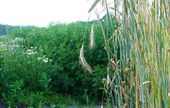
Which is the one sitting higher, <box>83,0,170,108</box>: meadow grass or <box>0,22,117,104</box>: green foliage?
<box>83,0,170,108</box>: meadow grass

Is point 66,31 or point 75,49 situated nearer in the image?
point 75,49

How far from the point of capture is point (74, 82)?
19.8 ft

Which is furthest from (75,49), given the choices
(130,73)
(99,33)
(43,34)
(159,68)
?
(159,68)

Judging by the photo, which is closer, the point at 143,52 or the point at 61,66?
the point at 143,52

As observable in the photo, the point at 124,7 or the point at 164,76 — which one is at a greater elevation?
the point at 124,7

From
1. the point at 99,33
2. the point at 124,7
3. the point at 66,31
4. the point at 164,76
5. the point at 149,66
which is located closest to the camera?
the point at 164,76

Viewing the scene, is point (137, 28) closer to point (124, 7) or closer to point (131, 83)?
point (124, 7)

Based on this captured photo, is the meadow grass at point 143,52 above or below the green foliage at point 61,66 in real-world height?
above

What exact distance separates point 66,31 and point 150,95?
450 cm

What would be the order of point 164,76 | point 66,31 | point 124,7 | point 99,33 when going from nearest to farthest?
1. point 164,76
2. point 124,7
3. point 99,33
4. point 66,31

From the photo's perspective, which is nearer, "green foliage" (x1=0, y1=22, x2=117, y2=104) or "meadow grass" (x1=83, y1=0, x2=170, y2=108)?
"meadow grass" (x1=83, y1=0, x2=170, y2=108)

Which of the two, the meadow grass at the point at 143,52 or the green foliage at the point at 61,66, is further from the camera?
the green foliage at the point at 61,66

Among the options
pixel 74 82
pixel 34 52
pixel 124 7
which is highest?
pixel 124 7

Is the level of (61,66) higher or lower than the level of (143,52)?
lower
